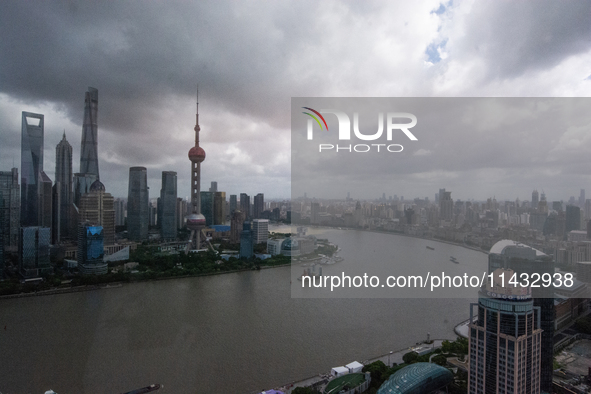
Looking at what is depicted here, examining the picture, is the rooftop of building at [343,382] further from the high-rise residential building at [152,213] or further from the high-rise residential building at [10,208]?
the high-rise residential building at [152,213]

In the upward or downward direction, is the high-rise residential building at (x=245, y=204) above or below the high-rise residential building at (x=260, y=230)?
above

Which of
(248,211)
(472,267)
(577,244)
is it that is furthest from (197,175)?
(577,244)

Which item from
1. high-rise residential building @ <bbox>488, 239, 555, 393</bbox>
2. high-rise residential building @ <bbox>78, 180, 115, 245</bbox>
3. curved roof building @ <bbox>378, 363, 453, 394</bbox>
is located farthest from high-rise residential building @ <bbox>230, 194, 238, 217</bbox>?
high-rise residential building @ <bbox>488, 239, 555, 393</bbox>

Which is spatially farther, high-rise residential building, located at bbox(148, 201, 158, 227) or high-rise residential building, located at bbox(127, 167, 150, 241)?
high-rise residential building, located at bbox(148, 201, 158, 227)

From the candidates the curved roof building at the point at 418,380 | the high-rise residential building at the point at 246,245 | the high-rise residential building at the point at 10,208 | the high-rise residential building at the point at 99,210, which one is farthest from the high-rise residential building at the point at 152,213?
the curved roof building at the point at 418,380

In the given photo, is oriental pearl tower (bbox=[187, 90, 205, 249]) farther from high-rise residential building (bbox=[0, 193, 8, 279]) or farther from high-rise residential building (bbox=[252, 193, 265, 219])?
high-rise residential building (bbox=[0, 193, 8, 279])

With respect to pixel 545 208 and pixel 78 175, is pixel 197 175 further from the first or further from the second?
pixel 545 208
